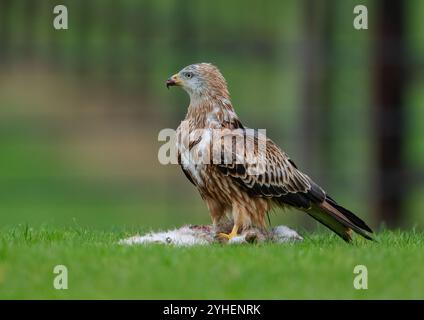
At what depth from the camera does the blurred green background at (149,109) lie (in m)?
16.7

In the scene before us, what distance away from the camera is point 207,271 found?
8414 mm

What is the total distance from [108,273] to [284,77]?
24.7 m

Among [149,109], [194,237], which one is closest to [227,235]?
[194,237]

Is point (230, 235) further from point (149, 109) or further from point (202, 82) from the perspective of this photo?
point (149, 109)

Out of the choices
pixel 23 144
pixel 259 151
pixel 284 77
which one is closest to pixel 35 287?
pixel 259 151

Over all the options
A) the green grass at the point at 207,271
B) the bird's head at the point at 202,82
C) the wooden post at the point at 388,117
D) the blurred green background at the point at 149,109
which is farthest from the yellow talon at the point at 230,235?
the wooden post at the point at 388,117

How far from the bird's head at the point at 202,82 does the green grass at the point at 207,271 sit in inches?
65.4

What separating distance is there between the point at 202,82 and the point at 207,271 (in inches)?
103

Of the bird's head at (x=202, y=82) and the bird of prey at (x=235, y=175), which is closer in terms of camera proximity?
the bird of prey at (x=235, y=175)

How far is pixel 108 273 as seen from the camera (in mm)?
8344

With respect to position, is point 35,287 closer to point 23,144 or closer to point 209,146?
point 209,146

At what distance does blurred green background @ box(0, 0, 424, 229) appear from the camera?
16672 millimetres

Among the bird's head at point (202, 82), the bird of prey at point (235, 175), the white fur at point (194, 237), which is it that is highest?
the bird's head at point (202, 82)

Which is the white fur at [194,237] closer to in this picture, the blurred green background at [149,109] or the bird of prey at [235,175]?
the bird of prey at [235,175]
